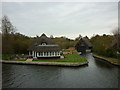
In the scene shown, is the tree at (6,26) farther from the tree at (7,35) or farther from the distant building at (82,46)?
the distant building at (82,46)

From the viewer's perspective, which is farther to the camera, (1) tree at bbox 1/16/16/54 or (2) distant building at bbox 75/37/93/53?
(2) distant building at bbox 75/37/93/53

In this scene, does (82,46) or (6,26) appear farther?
(82,46)

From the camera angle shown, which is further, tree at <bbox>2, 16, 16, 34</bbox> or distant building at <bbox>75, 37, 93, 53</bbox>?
distant building at <bbox>75, 37, 93, 53</bbox>

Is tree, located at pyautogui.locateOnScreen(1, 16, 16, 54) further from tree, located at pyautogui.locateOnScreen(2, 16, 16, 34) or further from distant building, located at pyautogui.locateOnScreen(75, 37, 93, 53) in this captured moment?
distant building, located at pyautogui.locateOnScreen(75, 37, 93, 53)

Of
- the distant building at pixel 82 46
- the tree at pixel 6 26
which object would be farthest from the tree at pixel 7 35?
the distant building at pixel 82 46

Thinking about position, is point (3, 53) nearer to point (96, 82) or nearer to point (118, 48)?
point (96, 82)

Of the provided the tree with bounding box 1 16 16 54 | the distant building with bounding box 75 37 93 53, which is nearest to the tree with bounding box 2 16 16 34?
the tree with bounding box 1 16 16 54

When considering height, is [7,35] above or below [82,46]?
above

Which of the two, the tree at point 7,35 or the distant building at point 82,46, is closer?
the tree at point 7,35

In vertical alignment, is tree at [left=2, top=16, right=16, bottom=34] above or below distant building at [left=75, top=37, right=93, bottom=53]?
above

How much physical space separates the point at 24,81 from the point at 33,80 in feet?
3.61

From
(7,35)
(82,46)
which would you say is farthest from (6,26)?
(82,46)

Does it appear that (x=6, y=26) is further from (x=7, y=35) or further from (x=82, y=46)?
(x=82, y=46)

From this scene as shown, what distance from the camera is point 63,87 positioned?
14242mm
